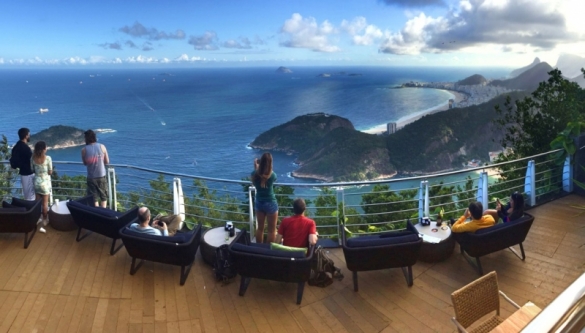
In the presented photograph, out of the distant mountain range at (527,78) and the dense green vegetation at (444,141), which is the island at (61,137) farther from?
the distant mountain range at (527,78)

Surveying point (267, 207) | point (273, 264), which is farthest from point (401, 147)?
point (273, 264)

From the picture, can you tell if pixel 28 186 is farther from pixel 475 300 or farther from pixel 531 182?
pixel 531 182

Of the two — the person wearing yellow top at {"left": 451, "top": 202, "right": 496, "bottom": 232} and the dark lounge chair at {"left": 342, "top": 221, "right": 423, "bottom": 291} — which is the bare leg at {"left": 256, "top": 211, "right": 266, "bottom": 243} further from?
the person wearing yellow top at {"left": 451, "top": 202, "right": 496, "bottom": 232}

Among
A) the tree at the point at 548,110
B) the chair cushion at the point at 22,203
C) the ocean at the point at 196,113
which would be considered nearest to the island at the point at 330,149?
the ocean at the point at 196,113

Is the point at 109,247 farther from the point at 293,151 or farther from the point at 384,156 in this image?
the point at 293,151

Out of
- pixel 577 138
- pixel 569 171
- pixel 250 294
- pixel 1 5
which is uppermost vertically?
pixel 1 5

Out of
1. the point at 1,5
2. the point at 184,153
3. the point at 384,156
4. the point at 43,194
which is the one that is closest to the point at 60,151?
the point at 184,153
